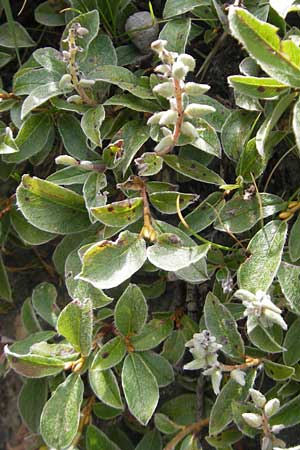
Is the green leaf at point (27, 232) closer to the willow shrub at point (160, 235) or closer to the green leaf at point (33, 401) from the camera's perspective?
the willow shrub at point (160, 235)

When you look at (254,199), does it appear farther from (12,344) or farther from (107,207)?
(12,344)

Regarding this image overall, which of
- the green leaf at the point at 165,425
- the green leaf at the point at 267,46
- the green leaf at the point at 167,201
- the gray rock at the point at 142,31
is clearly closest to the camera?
the green leaf at the point at 267,46

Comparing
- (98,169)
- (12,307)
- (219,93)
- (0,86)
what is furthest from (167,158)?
(12,307)

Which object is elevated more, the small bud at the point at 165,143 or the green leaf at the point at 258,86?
the green leaf at the point at 258,86

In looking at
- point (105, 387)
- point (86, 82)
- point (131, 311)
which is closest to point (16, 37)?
point (86, 82)

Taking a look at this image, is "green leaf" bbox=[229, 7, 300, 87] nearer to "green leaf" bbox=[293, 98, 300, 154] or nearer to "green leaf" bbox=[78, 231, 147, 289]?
"green leaf" bbox=[293, 98, 300, 154]

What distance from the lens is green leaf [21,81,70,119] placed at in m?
1.27

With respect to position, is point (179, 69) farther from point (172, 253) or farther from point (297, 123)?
point (172, 253)

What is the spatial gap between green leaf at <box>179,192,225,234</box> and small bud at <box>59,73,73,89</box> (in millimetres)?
327

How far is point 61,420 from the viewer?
1.17 meters

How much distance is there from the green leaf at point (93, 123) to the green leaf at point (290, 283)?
1.27 ft

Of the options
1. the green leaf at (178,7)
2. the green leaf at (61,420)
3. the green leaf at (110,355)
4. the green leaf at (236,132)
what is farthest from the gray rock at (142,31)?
the green leaf at (61,420)

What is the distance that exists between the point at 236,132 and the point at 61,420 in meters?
0.59

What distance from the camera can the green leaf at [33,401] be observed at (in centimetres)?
140
